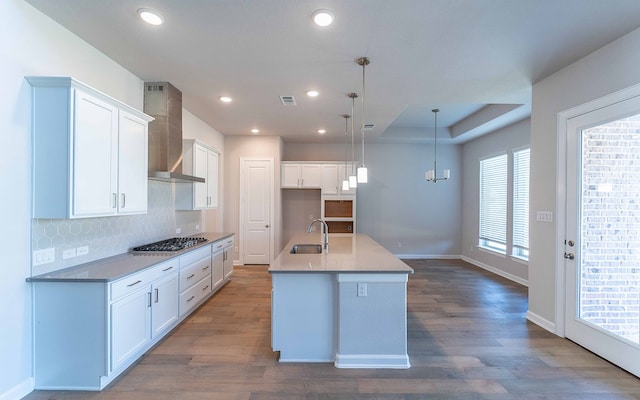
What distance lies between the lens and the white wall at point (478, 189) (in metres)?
5.18

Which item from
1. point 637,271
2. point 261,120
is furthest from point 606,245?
point 261,120

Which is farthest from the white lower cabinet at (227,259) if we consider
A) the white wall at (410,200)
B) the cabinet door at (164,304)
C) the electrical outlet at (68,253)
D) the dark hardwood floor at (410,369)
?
the white wall at (410,200)

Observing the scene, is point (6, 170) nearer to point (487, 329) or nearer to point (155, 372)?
point (155, 372)

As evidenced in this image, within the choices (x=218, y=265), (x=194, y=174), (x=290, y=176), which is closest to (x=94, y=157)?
(x=194, y=174)

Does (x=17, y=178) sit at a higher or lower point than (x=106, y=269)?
higher

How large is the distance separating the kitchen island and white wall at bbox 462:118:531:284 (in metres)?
3.75

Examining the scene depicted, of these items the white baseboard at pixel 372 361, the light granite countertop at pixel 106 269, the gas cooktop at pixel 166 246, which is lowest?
the white baseboard at pixel 372 361

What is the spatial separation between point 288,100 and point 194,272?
258 cm

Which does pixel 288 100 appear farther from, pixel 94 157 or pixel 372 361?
pixel 372 361

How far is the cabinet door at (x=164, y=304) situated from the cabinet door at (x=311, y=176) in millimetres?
3707

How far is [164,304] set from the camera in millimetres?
Answer: 2990

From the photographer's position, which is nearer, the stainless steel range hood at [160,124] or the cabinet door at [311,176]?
the stainless steel range hood at [160,124]

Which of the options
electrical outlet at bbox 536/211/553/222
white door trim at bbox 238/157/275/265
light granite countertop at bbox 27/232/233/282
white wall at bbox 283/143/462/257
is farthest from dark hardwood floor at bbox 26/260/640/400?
white wall at bbox 283/143/462/257

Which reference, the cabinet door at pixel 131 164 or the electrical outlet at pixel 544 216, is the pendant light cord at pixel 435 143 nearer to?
the electrical outlet at pixel 544 216
